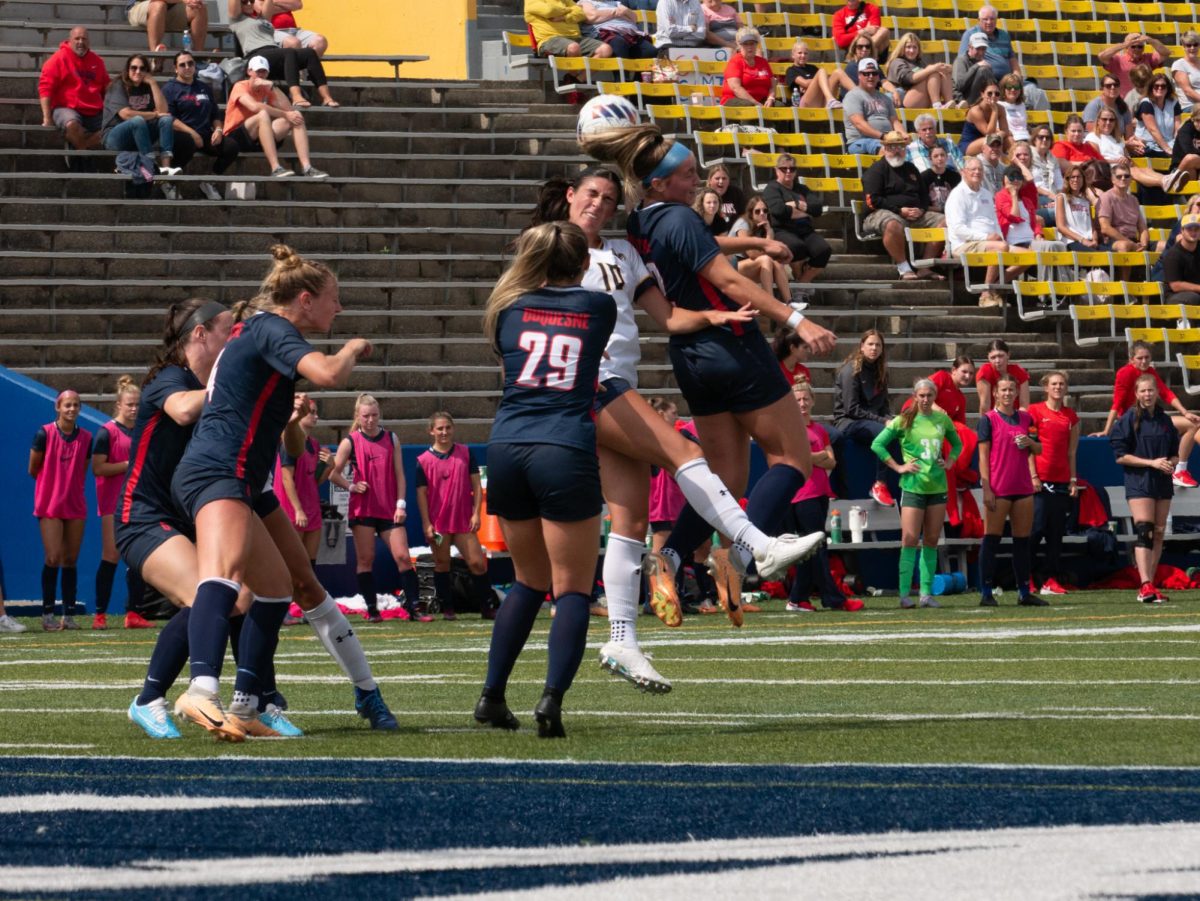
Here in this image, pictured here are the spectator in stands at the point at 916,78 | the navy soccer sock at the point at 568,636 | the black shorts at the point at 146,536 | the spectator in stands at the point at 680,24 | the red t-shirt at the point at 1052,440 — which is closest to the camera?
the navy soccer sock at the point at 568,636

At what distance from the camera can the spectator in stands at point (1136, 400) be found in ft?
59.7

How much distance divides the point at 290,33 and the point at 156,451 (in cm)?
1673

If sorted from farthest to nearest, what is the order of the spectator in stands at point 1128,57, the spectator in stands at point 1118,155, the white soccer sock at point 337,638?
the spectator in stands at point 1128,57, the spectator in stands at point 1118,155, the white soccer sock at point 337,638

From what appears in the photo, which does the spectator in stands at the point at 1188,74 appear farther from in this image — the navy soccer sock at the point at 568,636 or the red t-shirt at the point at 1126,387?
the navy soccer sock at the point at 568,636

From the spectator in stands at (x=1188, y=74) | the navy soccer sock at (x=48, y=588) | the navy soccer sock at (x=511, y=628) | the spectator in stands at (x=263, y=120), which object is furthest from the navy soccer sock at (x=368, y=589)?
the spectator in stands at (x=1188, y=74)

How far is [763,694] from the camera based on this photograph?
8.70 metres

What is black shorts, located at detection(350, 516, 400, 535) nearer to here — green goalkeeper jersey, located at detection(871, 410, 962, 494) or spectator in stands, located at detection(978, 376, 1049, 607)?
green goalkeeper jersey, located at detection(871, 410, 962, 494)

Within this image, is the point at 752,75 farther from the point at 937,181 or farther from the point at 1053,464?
the point at 1053,464

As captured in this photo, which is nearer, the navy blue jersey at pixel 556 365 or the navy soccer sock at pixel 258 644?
the navy blue jersey at pixel 556 365

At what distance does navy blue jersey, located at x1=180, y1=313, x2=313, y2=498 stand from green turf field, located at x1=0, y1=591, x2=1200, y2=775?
3.01ft

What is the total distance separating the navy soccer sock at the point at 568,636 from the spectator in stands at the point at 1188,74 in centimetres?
2222

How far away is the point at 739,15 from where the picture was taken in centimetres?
2597

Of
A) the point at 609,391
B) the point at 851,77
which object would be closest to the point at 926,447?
the point at 851,77

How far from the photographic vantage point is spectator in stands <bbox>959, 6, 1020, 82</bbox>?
2630cm
